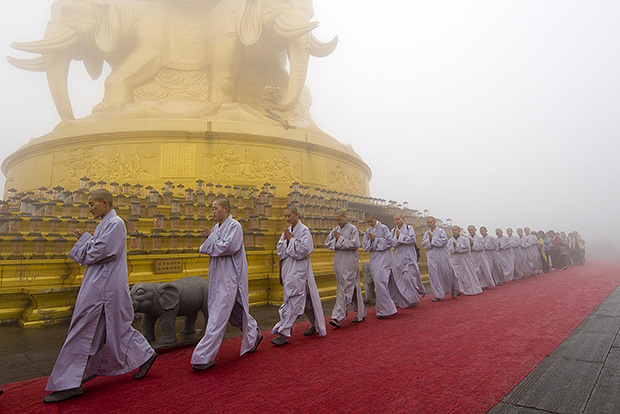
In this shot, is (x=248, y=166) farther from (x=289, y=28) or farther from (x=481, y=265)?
(x=481, y=265)

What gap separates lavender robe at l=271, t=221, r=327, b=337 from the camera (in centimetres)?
417

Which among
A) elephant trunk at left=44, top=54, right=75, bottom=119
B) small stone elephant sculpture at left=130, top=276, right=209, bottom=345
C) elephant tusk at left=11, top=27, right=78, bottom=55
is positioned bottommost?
small stone elephant sculpture at left=130, top=276, right=209, bottom=345

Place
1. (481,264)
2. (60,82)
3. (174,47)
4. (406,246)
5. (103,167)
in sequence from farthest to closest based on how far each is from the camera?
(174,47) < (60,82) < (103,167) < (481,264) < (406,246)

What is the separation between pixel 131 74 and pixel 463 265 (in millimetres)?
12558

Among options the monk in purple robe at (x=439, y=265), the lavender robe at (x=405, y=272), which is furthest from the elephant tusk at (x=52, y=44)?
the monk in purple robe at (x=439, y=265)

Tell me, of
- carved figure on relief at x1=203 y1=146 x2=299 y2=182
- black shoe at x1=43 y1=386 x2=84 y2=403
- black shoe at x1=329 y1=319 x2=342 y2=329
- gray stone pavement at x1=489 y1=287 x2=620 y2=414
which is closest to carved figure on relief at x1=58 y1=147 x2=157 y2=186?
carved figure on relief at x1=203 y1=146 x2=299 y2=182

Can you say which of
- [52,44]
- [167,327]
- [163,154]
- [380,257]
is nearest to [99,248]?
[167,327]

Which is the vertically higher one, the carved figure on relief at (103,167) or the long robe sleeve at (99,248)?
the carved figure on relief at (103,167)

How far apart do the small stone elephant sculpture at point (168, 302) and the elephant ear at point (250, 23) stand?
10889 millimetres

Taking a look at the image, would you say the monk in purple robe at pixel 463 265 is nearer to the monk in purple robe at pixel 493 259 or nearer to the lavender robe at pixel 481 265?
the lavender robe at pixel 481 265

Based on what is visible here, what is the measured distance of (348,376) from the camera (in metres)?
2.76

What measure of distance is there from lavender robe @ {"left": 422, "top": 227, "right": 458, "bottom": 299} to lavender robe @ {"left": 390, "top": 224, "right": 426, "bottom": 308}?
1.78 ft

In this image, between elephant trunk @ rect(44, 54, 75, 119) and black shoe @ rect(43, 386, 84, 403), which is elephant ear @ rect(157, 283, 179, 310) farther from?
elephant trunk @ rect(44, 54, 75, 119)

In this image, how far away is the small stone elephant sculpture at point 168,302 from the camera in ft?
12.2
